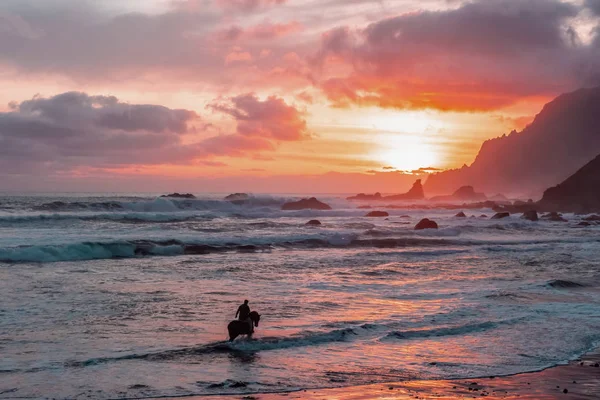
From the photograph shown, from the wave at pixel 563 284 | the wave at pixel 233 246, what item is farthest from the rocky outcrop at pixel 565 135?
the wave at pixel 563 284

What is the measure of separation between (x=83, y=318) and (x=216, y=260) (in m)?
15.2

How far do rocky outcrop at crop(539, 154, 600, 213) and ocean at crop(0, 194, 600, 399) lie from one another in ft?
185

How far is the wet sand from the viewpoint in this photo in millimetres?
9914

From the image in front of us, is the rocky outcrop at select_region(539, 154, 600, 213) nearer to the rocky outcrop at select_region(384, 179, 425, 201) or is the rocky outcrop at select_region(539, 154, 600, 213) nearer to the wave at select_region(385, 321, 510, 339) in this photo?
the rocky outcrop at select_region(384, 179, 425, 201)

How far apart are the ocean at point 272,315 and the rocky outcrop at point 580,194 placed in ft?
185

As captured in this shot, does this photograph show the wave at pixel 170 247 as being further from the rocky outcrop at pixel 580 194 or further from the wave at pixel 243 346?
the rocky outcrop at pixel 580 194

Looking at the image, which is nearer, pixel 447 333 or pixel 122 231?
pixel 447 333

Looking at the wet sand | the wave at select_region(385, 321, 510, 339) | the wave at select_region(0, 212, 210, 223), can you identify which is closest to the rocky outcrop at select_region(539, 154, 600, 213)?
the wave at select_region(0, 212, 210, 223)

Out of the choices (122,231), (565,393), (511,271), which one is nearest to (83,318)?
(565,393)

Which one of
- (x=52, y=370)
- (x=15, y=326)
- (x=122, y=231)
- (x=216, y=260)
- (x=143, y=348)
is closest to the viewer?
(x=52, y=370)

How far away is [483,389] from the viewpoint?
10477mm

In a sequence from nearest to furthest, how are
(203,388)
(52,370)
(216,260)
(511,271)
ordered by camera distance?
(203,388) < (52,370) < (511,271) < (216,260)

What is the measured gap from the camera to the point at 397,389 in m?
10.3

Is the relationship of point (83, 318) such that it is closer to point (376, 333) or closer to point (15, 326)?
point (15, 326)
